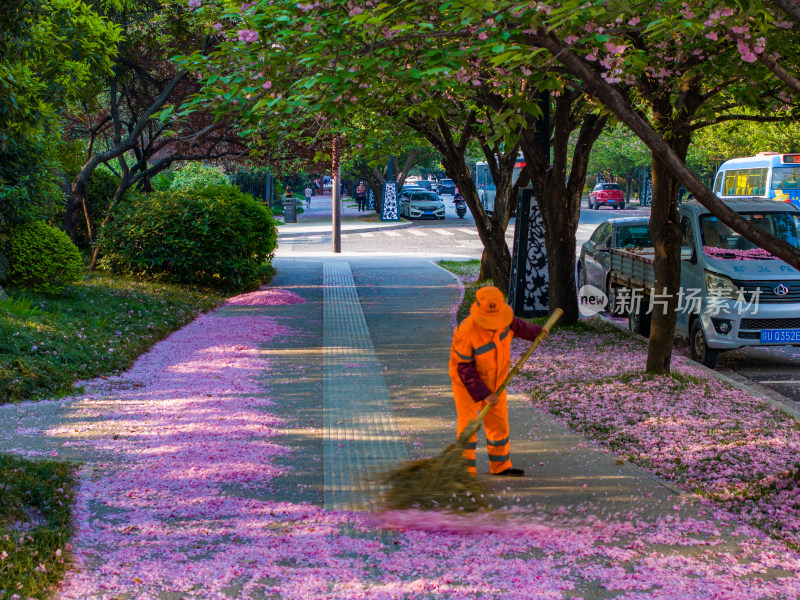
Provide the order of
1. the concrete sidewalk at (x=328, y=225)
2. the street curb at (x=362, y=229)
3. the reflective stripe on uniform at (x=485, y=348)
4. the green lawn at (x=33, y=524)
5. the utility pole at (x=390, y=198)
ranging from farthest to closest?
the utility pole at (x=390, y=198)
the concrete sidewalk at (x=328, y=225)
the street curb at (x=362, y=229)
the reflective stripe on uniform at (x=485, y=348)
the green lawn at (x=33, y=524)

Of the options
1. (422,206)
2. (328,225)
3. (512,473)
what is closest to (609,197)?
(422,206)

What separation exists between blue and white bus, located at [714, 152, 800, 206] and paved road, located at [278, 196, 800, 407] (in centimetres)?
562

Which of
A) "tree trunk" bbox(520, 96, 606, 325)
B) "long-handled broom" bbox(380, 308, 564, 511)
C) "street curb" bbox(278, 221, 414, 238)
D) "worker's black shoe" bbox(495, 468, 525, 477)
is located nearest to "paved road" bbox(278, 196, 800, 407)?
"street curb" bbox(278, 221, 414, 238)

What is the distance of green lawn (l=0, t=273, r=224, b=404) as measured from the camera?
8.38 metres

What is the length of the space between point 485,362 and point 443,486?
2.88 feet

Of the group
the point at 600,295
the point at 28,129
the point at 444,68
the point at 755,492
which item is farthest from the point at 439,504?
the point at 600,295

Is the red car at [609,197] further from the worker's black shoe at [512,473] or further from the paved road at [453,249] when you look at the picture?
the worker's black shoe at [512,473]

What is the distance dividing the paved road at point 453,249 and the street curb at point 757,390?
0.37 ft

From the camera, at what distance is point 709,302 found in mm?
10148

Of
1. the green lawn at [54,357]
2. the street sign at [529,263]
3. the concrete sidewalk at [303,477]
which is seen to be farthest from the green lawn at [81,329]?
the street sign at [529,263]

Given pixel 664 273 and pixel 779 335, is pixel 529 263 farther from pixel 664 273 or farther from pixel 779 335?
pixel 779 335

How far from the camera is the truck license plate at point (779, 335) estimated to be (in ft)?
32.3

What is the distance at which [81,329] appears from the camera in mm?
10500

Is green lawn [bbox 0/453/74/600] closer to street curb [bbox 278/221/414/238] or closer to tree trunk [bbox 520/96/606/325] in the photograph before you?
tree trunk [bbox 520/96/606/325]
